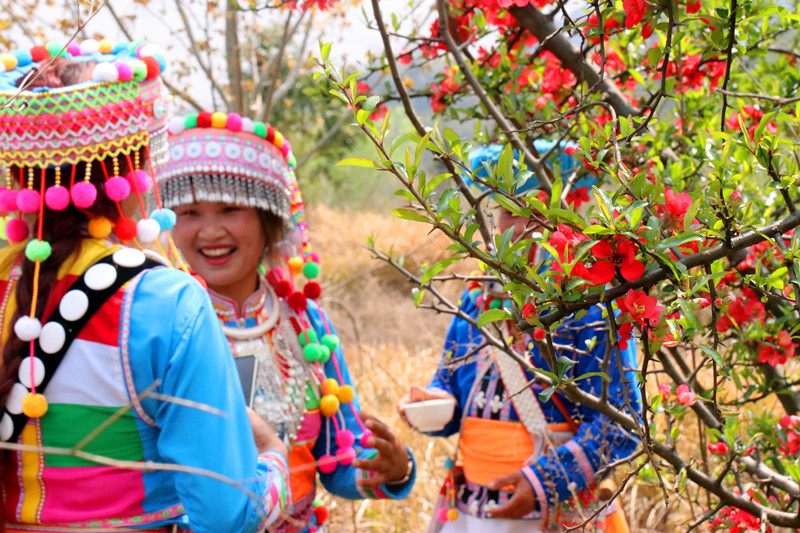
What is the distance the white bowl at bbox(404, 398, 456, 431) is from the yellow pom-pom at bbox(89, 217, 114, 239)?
92cm

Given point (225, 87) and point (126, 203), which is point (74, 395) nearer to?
point (126, 203)

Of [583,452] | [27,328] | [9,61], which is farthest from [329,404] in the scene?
[9,61]

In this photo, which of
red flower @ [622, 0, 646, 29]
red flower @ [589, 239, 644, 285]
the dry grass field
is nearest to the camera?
red flower @ [589, 239, 644, 285]

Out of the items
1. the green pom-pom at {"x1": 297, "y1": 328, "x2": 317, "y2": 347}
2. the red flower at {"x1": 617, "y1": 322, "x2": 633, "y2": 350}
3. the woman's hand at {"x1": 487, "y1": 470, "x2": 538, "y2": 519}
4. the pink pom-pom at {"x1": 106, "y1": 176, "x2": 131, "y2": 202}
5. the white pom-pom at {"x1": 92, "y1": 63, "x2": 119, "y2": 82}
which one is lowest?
the woman's hand at {"x1": 487, "y1": 470, "x2": 538, "y2": 519}

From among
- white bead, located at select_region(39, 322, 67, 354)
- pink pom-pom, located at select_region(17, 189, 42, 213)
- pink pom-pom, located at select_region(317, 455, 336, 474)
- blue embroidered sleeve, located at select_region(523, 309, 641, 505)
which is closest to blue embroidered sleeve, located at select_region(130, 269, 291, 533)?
white bead, located at select_region(39, 322, 67, 354)

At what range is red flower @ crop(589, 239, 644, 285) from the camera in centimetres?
74

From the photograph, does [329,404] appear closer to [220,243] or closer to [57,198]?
[220,243]

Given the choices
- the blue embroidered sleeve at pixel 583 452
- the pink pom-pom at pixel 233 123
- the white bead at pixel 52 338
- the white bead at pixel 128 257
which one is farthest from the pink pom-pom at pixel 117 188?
the blue embroidered sleeve at pixel 583 452

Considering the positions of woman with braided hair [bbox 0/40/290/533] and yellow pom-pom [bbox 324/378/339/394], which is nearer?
woman with braided hair [bbox 0/40/290/533]

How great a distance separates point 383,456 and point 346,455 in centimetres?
18

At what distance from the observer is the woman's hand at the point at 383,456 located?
1751mm

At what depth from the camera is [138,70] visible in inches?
51.6

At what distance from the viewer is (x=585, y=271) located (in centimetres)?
75

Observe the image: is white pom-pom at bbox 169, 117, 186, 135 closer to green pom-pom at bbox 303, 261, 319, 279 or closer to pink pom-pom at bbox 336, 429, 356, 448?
green pom-pom at bbox 303, 261, 319, 279
